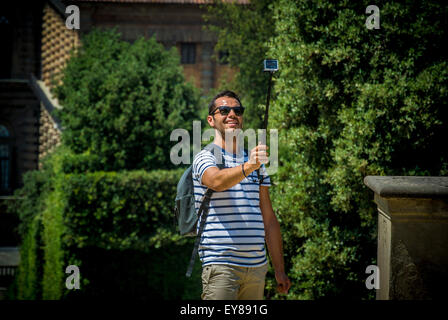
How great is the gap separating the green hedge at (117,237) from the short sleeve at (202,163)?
24.6 ft

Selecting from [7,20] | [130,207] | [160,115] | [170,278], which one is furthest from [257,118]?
[7,20]

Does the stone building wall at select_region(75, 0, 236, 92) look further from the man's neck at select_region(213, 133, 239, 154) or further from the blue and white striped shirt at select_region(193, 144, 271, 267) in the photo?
the blue and white striped shirt at select_region(193, 144, 271, 267)

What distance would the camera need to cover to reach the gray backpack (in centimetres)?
284

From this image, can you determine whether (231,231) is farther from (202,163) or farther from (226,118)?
(226,118)

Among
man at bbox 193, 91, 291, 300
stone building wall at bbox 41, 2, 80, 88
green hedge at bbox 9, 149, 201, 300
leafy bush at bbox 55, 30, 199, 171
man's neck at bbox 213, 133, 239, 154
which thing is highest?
stone building wall at bbox 41, 2, 80, 88

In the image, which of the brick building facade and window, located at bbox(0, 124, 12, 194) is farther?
window, located at bbox(0, 124, 12, 194)

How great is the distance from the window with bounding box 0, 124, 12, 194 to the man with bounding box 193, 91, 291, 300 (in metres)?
21.2

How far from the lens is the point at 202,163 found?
284 centimetres

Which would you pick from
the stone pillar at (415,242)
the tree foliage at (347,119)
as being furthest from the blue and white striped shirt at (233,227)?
the tree foliage at (347,119)

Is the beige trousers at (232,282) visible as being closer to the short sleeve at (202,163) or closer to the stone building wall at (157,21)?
the short sleeve at (202,163)

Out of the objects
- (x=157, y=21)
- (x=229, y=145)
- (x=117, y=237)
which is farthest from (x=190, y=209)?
(x=157, y=21)

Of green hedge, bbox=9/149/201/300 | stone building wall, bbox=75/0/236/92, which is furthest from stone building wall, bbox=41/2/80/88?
green hedge, bbox=9/149/201/300

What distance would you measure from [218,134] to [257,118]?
27.8ft
